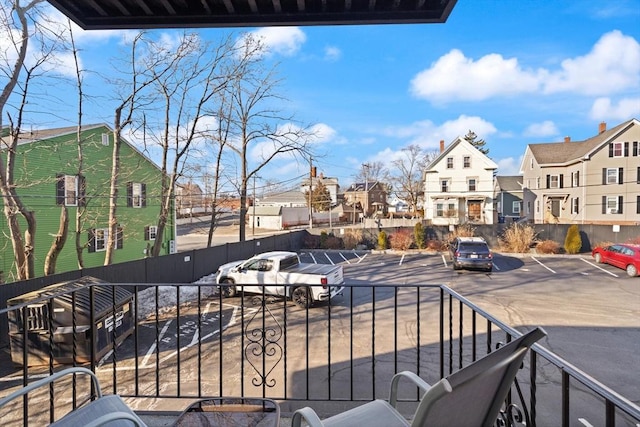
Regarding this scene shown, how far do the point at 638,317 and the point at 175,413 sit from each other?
10.9 m

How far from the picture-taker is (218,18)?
2.28 meters

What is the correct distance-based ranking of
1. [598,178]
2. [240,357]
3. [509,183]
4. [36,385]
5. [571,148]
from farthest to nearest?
[509,183]
[571,148]
[598,178]
[240,357]
[36,385]

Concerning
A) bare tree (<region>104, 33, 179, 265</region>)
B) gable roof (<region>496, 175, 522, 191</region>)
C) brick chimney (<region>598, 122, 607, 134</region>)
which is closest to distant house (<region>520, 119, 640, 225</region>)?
brick chimney (<region>598, 122, 607, 134</region>)

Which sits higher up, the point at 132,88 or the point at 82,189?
the point at 132,88

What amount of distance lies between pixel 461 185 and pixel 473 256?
1515 cm

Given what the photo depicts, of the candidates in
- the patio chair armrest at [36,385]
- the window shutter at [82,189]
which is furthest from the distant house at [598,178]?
the patio chair armrest at [36,385]

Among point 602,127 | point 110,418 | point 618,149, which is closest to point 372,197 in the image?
point 602,127

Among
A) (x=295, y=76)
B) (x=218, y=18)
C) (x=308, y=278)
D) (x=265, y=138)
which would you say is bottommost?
(x=308, y=278)

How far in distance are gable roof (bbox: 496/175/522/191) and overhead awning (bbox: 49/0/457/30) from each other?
40868mm

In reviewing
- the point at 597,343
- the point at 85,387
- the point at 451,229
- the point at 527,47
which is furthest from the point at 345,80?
the point at 451,229

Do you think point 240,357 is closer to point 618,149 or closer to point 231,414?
point 231,414

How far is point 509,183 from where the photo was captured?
3981 cm

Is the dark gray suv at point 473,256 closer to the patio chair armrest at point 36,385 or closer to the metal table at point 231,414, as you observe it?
Answer: the metal table at point 231,414

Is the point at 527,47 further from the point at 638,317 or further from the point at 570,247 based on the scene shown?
the point at 570,247
